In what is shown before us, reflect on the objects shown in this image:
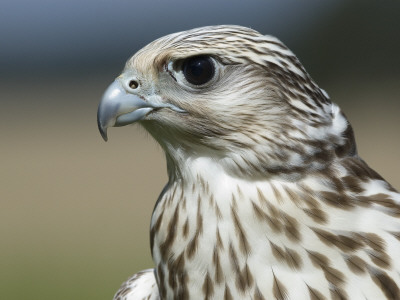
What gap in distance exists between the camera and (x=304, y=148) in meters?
2.37

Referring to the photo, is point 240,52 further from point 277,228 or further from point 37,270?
point 37,270

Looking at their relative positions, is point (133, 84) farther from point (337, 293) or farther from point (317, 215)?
point (337, 293)

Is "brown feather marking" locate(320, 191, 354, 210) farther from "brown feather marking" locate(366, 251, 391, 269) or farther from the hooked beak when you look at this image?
the hooked beak

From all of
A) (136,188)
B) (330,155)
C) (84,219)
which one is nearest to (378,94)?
(136,188)

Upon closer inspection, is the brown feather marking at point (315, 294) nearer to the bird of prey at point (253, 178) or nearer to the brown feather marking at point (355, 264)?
the bird of prey at point (253, 178)

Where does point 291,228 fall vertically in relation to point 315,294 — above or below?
above

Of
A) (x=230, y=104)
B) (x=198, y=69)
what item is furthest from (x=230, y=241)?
(x=198, y=69)

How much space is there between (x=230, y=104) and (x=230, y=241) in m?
0.39

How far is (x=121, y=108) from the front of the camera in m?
2.45

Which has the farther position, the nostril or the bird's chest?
the nostril

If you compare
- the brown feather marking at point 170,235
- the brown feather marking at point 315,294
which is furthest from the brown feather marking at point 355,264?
the brown feather marking at point 170,235

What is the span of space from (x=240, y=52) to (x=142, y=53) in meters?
0.29

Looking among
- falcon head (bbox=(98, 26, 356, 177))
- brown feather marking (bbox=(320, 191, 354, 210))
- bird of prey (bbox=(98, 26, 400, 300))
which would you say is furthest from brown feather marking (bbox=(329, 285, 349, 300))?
falcon head (bbox=(98, 26, 356, 177))

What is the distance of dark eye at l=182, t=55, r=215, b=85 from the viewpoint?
2424mm
